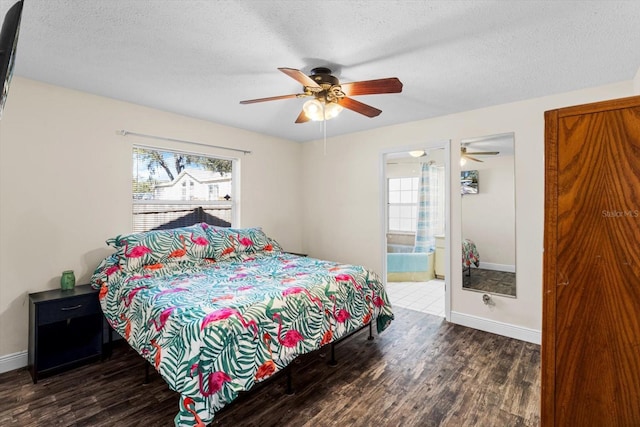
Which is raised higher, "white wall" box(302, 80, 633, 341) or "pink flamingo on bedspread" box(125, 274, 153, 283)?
"white wall" box(302, 80, 633, 341)

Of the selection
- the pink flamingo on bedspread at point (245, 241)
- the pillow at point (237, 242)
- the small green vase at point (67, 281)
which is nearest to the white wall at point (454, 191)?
the pillow at point (237, 242)

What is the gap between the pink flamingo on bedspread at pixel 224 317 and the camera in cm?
172

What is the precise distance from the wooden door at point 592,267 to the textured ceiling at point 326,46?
106cm

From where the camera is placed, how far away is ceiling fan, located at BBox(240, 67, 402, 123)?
2.05 meters

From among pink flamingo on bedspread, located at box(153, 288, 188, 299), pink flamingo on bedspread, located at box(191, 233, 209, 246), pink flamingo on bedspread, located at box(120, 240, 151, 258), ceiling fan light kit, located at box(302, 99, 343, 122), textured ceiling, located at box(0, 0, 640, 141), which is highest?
textured ceiling, located at box(0, 0, 640, 141)

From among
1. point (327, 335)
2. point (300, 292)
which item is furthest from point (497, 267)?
point (300, 292)

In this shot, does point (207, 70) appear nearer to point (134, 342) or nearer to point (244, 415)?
point (134, 342)

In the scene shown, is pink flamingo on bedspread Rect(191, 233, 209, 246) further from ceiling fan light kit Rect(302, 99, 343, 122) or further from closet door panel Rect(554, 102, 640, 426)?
closet door panel Rect(554, 102, 640, 426)

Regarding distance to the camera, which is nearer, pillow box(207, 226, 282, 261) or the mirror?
the mirror

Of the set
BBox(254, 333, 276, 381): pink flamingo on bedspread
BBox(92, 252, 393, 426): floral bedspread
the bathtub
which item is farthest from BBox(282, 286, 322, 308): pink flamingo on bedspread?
the bathtub

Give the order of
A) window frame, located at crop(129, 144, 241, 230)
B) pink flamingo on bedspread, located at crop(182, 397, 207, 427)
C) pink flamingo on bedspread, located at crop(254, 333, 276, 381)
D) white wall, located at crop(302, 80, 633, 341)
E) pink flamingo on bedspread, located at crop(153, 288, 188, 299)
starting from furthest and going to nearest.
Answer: window frame, located at crop(129, 144, 241, 230)
white wall, located at crop(302, 80, 633, 341)
pink flamingo on bedspread, located at crop(153, 288, 188, 299)
pink flamingo on bedspread, located at crop(254, 333, 276, 381)
pink flamingo on bedspread, located at crop(182, 397, 207, 427)

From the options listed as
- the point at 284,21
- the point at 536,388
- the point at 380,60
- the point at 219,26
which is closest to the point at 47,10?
the point at 219,26

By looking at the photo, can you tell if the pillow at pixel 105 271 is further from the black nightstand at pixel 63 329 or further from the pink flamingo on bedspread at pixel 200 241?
the pink flamingo on bedspread at pixel 200 241

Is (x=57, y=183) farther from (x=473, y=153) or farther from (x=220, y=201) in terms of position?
(x=473, y=153)
